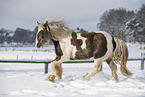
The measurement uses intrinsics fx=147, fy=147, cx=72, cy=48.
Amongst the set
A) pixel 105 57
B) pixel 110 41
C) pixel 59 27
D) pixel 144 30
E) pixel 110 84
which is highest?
pixel 144 30

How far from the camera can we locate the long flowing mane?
4.39 meters

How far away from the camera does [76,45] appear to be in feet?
14.3

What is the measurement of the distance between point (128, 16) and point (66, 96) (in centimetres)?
3989

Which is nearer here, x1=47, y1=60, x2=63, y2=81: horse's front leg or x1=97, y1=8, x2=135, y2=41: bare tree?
x1=47, y1=60, x2=63, y2=81: horse's front leg

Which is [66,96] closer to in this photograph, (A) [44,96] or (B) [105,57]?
(A) [44,96]

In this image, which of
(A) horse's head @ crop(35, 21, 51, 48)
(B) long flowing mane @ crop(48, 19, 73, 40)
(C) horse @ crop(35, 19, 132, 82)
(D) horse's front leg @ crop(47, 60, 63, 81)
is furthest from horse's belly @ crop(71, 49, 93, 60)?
(A) horse's head @ crop(35, 21, 51, 48)

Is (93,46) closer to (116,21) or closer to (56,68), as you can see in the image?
(56,68)

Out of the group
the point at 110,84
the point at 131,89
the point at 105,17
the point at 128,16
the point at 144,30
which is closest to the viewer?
the point at 131,89

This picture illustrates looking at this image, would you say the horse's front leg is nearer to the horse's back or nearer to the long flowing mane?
the horse's back

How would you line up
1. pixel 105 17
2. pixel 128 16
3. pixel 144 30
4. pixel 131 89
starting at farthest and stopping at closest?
1. pixel 105 17
2. pixel 128 16
3. pixel 144 30
4. pixel 131 89

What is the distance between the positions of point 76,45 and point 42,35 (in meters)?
1.05

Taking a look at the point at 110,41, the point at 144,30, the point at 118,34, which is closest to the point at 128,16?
the point at 118,34

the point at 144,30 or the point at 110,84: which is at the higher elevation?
the point at 144,30

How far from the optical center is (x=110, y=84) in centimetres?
430
